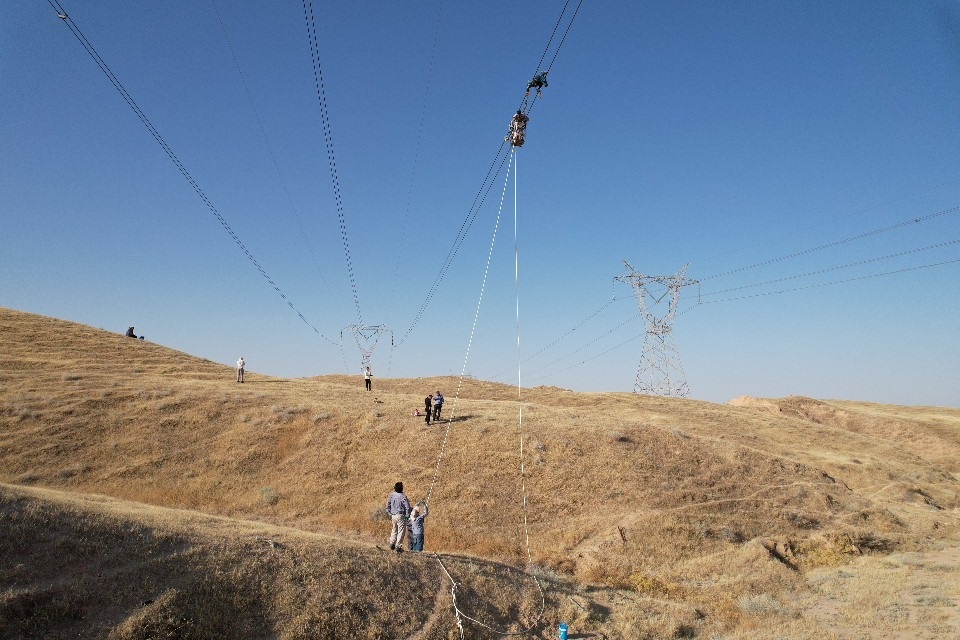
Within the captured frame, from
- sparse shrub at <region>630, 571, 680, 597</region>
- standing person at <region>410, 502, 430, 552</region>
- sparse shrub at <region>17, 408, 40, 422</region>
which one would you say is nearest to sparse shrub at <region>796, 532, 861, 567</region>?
sparse shrub at <region>630, 571, 680, 597</region>

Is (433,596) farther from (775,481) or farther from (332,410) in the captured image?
(775,481)

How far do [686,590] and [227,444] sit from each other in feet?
86.7

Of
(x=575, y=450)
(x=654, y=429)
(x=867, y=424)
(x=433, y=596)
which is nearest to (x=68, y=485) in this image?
(x=433, y=596)

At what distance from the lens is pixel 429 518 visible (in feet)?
81.7

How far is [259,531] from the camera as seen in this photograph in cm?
1523

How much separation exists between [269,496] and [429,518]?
8899 mm

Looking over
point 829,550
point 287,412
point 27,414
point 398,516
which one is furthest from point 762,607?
point 27,414

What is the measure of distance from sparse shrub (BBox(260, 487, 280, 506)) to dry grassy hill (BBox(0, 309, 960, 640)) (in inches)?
3.8

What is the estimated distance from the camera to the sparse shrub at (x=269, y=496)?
26.0 metres

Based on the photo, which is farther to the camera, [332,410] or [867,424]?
[867,424]

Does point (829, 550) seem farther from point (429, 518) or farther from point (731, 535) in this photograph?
point (429, 518)

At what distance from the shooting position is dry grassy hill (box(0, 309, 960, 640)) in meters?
11.6

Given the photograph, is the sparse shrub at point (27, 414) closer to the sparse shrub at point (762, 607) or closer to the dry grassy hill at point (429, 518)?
the dry grassy hill at point (429, 518)

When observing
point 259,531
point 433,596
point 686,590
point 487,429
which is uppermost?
point 487,429
